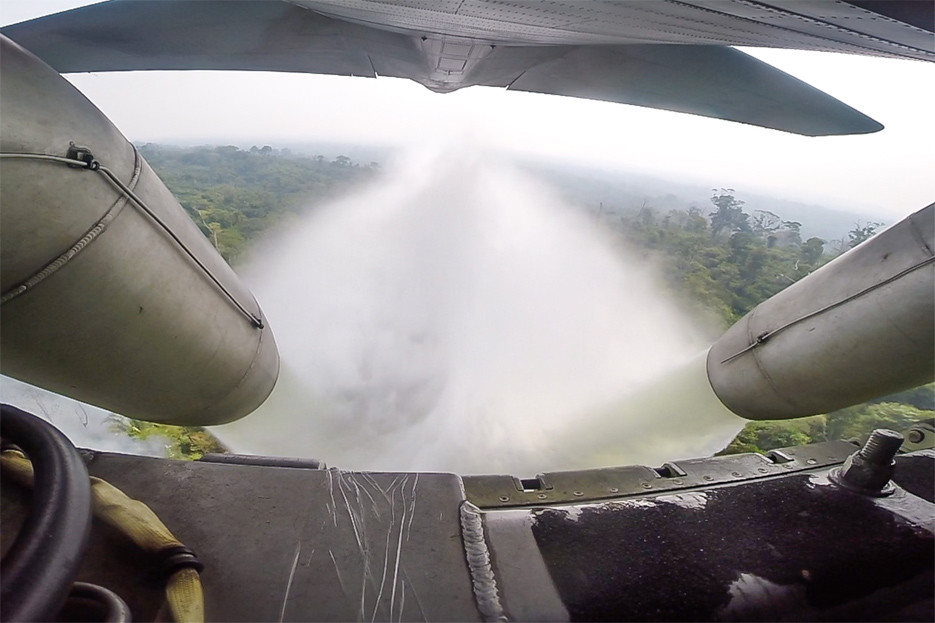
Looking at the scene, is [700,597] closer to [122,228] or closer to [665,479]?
[665,479]

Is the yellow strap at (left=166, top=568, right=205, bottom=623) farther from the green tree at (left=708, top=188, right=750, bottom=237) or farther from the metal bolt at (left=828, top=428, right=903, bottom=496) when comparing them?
the green tree at (left=708, top=188, right=750, bottom=237)

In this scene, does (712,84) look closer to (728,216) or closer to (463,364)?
(463,364)

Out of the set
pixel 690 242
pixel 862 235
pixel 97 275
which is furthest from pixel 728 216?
pixel 97 275

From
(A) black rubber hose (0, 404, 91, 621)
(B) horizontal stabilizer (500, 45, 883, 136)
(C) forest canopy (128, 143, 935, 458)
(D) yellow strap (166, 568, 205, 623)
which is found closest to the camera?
(A) black rubber hose (0, 404, 91, 621)

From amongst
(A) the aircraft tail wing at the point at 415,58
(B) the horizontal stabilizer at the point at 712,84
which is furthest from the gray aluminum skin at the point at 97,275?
(B) the horizontal stabilizer at the point at 712,84

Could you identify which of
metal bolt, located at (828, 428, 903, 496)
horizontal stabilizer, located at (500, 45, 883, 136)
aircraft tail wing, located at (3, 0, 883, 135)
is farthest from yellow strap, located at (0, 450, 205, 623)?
horizontal stabilizer, located at (500, 45, 883, 136)
